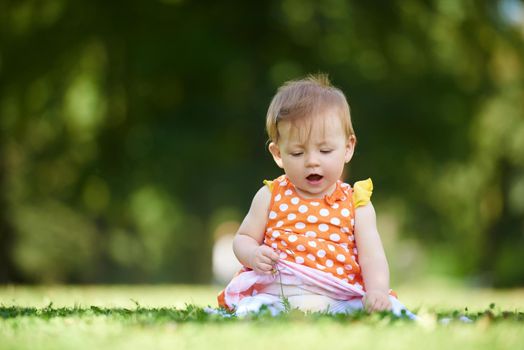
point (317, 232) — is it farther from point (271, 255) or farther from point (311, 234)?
point (271, 255)

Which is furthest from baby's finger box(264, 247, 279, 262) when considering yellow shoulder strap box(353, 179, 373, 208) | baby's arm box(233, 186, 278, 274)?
yellow shoulder strap box(353, 179, 373, 208)

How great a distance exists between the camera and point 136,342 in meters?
3.38

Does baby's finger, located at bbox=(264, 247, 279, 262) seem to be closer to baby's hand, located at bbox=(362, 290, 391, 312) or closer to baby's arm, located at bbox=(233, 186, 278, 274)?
baby's arm, located at bbox=(233, 186, 278, 274)

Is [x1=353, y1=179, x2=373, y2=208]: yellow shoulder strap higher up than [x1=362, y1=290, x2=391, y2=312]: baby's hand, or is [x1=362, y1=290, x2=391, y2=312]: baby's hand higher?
[x1=353, y1=179, x2=373, y2=208]: yellow shoulder strap

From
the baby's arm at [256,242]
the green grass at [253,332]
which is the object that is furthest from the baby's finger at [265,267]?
the green grass at [253,332]

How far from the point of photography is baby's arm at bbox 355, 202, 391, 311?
4.69 metres

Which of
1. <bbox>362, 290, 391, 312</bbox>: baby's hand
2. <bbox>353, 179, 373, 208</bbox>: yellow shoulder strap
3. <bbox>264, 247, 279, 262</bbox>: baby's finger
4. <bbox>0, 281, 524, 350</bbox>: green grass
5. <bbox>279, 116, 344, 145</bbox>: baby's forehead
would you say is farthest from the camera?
<bbox>353, 179, 373, 208</bbox>: yellow shoulder strap

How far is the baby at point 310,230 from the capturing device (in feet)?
16.0

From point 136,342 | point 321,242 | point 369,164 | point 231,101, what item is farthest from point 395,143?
point 136,342

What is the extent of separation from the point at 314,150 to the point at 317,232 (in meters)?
0.49

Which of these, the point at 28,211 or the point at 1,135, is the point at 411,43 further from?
the point at 28,211

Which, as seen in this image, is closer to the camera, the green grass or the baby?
the green grass

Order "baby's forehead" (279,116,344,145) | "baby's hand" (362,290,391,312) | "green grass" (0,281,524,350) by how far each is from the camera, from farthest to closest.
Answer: "baby's forehead" (279,116,344,145), "baby's hand" (362,290,391,312), "green grass" (0,281,524,350)

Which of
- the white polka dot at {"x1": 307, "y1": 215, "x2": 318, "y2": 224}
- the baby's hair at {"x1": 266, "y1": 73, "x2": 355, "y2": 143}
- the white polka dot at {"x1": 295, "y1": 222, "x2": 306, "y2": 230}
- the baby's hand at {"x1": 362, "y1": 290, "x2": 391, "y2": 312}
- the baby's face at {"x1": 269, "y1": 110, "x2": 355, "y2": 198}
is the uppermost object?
the baby's hair at {"x1": 266, "y1": 73, "x2": 355, "y2": 143}
